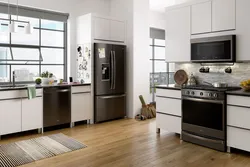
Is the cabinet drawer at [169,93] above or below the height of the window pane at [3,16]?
below

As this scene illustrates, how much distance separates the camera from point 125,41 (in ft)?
19.6

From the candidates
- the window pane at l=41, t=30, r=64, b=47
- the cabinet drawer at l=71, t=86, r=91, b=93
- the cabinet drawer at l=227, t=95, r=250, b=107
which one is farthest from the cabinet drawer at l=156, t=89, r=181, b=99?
the window pane at l=41, t=30, r=64, b=47

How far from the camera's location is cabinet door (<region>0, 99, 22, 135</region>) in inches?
160

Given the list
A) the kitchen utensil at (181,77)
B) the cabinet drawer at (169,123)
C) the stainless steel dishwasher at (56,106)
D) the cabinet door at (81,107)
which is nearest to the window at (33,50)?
the stainless steel dishwasher at (56,106)

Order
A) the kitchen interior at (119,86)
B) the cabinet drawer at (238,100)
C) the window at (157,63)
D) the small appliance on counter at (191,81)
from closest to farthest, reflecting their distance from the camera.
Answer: the cabinet drawer at (238,100) < the kitchen interior at (119,86) < the small appliance on counter at (191,81) < the window at (157,63)

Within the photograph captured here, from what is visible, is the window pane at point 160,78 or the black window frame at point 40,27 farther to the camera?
the window pane at point 160,78

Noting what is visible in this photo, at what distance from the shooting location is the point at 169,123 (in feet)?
14.2

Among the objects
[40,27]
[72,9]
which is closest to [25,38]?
[40,27]

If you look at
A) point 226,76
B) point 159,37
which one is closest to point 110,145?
point 226,76

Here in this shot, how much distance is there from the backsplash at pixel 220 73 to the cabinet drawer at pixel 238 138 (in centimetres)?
98

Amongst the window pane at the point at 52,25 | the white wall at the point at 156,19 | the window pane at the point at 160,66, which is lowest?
the window pane at the point at 160,66

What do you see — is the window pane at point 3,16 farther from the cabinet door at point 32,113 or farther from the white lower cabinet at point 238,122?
the white lower cabinet at point 238,122

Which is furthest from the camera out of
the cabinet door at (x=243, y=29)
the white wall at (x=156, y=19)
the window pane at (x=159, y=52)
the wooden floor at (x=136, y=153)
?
the window pane at (x=159, y=52)

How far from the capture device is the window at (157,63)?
7.58 m
